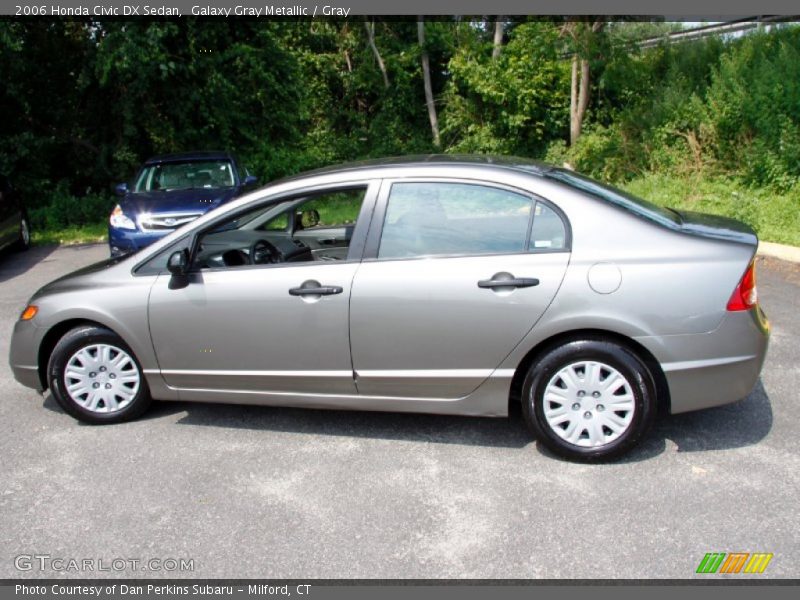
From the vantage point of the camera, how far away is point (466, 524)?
342 centimetres

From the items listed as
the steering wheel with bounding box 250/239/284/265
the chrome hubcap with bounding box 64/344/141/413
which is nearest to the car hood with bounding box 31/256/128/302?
the chrome hubcap with bounding box 64/344/141/413

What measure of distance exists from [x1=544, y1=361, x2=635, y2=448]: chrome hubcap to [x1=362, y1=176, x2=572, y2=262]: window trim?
65cm

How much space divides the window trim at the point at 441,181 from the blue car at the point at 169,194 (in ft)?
15.1

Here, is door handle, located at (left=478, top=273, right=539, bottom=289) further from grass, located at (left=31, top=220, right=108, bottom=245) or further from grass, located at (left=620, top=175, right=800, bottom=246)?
grass, located at (left=31, top=220, right=108, bottom=245)

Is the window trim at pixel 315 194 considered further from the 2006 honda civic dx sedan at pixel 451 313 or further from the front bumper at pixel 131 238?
the front bumper at pixel 131 238

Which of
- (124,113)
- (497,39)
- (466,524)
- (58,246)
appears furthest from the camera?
(497,39)

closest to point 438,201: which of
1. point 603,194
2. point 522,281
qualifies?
point 522,281

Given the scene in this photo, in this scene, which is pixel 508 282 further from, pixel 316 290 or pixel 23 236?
pixel 23 236

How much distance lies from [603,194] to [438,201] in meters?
0.94

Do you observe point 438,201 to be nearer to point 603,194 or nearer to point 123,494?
point 603,194

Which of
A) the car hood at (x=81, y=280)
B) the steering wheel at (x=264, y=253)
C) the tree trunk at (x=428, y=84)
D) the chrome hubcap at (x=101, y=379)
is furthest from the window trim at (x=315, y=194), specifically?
the tree trunk at (x=428, y=84)

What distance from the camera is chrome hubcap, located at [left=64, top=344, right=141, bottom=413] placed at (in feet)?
15.2

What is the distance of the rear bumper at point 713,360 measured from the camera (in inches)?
146

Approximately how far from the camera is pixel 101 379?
4676mm
